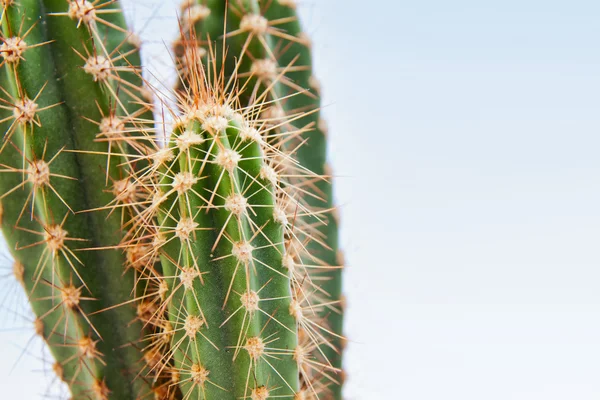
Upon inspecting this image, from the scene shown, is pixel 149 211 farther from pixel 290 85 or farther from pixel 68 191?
pixel 290 85

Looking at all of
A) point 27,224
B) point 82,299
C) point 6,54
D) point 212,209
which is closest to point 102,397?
point 82,299

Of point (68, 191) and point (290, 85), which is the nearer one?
point (68, 191)

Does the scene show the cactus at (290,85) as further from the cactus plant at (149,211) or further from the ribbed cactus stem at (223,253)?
the ribbed cactus stem at (223,253)

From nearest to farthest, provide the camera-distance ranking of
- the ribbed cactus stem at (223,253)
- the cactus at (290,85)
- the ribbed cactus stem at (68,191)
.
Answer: the ribbed cactus stem at (223,253)
the ribbed cactus stem at (68,191)
the cactus at (290,85)

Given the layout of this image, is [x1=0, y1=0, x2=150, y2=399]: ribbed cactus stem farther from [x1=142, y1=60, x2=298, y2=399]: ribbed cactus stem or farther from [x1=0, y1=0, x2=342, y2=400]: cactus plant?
[x1=142, y1=60, x2=298, y2=399]: ribbed cactus stem

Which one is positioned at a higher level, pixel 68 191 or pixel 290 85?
pixel 290 85

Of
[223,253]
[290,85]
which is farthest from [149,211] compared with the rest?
[290,85]

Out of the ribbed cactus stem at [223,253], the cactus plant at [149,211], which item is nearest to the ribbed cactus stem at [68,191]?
the cactus plant at [149,211]

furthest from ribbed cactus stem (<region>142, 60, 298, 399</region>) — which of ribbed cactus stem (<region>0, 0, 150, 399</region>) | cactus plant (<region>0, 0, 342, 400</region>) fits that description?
ribbed cactus stem (<region>0, 0, 150, 399</region>)
